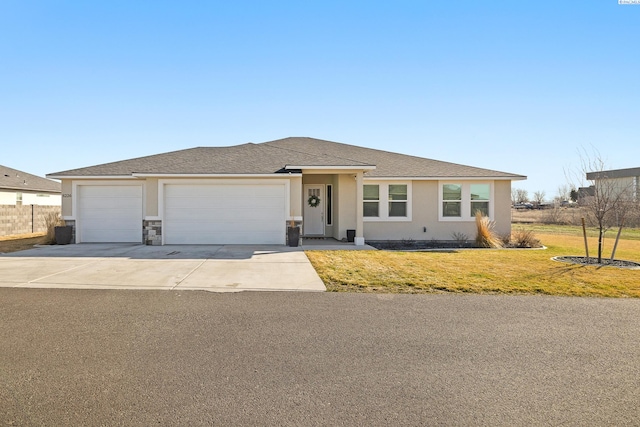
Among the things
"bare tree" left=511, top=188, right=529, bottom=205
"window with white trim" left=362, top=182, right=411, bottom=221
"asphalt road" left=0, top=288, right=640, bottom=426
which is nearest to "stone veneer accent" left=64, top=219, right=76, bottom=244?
"asphalt road" left=0, top=288, right=640, bottom=426

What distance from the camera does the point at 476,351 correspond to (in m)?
4.21

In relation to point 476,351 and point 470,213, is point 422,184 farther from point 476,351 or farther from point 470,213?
point 476,351

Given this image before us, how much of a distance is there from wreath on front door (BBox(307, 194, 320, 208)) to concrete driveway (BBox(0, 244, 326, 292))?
16.0ft

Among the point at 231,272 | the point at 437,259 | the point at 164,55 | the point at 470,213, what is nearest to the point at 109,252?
the point at 231,272

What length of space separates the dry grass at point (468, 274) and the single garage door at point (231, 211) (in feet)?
11.1

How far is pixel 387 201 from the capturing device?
641 inches

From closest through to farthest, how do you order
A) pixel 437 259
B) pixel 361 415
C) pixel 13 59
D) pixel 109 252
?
1. pixel 361 415
2. pixel 437 259
3. pixel 109 252
4. pixel 13 59

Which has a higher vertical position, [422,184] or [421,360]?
[422,184]

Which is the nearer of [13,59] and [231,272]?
[231,272]

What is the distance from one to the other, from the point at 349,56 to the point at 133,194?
10793 millimetres

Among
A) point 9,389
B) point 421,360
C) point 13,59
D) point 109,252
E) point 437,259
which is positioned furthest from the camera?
point 13,59

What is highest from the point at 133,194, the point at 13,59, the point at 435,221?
the point at 13,59

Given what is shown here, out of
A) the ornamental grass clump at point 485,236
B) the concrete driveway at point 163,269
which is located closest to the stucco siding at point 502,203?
the ornamental grass clump at point 485,236

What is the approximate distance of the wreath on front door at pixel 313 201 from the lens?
57.4ft
